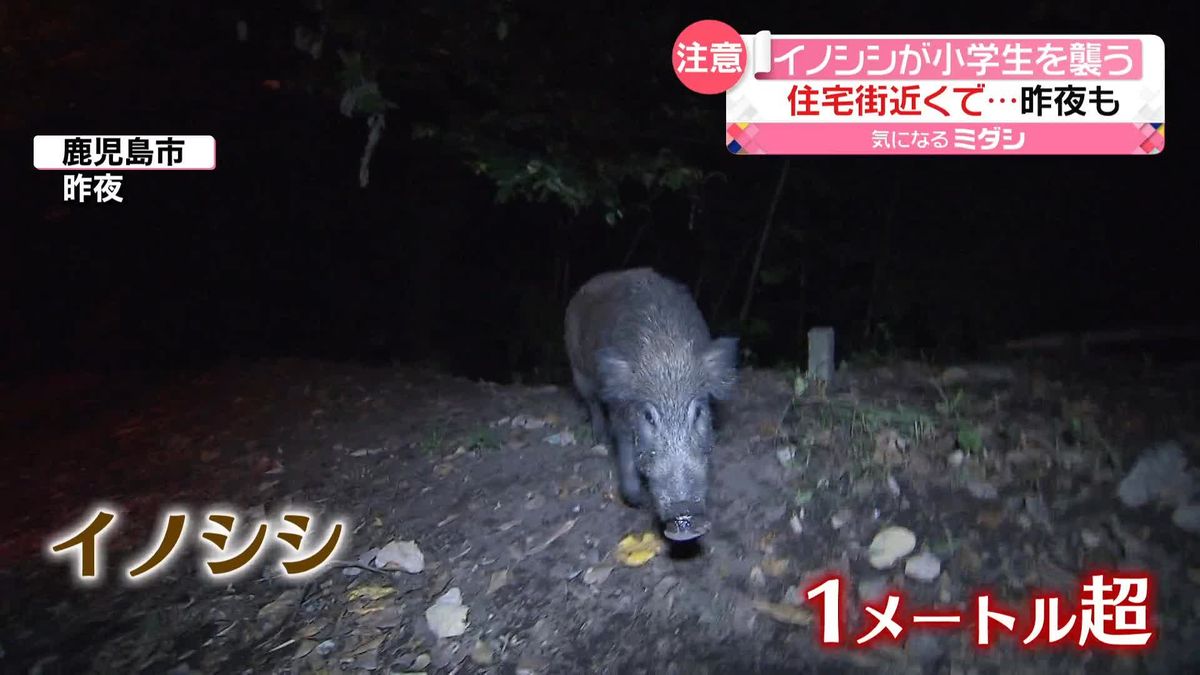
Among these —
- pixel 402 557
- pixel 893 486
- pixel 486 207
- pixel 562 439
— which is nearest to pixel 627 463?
pixel 562 439

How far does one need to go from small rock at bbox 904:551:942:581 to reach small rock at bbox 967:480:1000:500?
56 cm

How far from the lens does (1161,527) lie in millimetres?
4070

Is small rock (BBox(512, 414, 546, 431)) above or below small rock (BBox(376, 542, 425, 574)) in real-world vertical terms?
above

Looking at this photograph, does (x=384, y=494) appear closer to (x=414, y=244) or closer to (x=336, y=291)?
(x=414, y=244)

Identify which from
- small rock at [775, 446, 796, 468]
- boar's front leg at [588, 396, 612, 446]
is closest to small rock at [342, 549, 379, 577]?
boar's front leg at [588, 396, 612, 446]

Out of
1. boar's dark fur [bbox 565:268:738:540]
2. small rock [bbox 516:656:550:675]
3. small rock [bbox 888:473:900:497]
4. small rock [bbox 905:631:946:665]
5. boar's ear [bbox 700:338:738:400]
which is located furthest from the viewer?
boar's ear [bbox 700:338:738:400]

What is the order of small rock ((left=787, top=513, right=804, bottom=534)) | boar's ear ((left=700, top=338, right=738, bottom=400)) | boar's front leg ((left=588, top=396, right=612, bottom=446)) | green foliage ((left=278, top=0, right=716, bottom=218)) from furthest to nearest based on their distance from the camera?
1. green foliage ((left=278, top=0, right=716, bottom=218))
2. boar's front leg ((left=588, top=396, right=612, bottom=446))
3. boar's ear ((left=700, top=338, right=738, bottom=400))
4. small rock ((left=787, top=513, right=804, bottom=534))

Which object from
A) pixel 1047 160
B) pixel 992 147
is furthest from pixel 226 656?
pixel 1047 160

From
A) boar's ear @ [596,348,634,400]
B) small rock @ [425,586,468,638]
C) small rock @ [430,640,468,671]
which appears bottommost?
small rock @ [430,640,468,671]

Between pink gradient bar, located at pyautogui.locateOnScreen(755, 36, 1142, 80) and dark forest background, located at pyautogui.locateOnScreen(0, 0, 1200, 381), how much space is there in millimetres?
1771

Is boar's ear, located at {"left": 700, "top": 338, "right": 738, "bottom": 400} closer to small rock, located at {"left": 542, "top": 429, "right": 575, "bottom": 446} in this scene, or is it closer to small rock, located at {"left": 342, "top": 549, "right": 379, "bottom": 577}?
small rock, located at {"left": 542, "top": 429, "right": 575, "bottom": 446}

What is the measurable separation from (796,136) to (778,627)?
391 centimetres

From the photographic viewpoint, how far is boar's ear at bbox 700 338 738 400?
5164 millimetres

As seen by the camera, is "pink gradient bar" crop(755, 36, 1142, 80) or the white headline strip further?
the white headline strip
